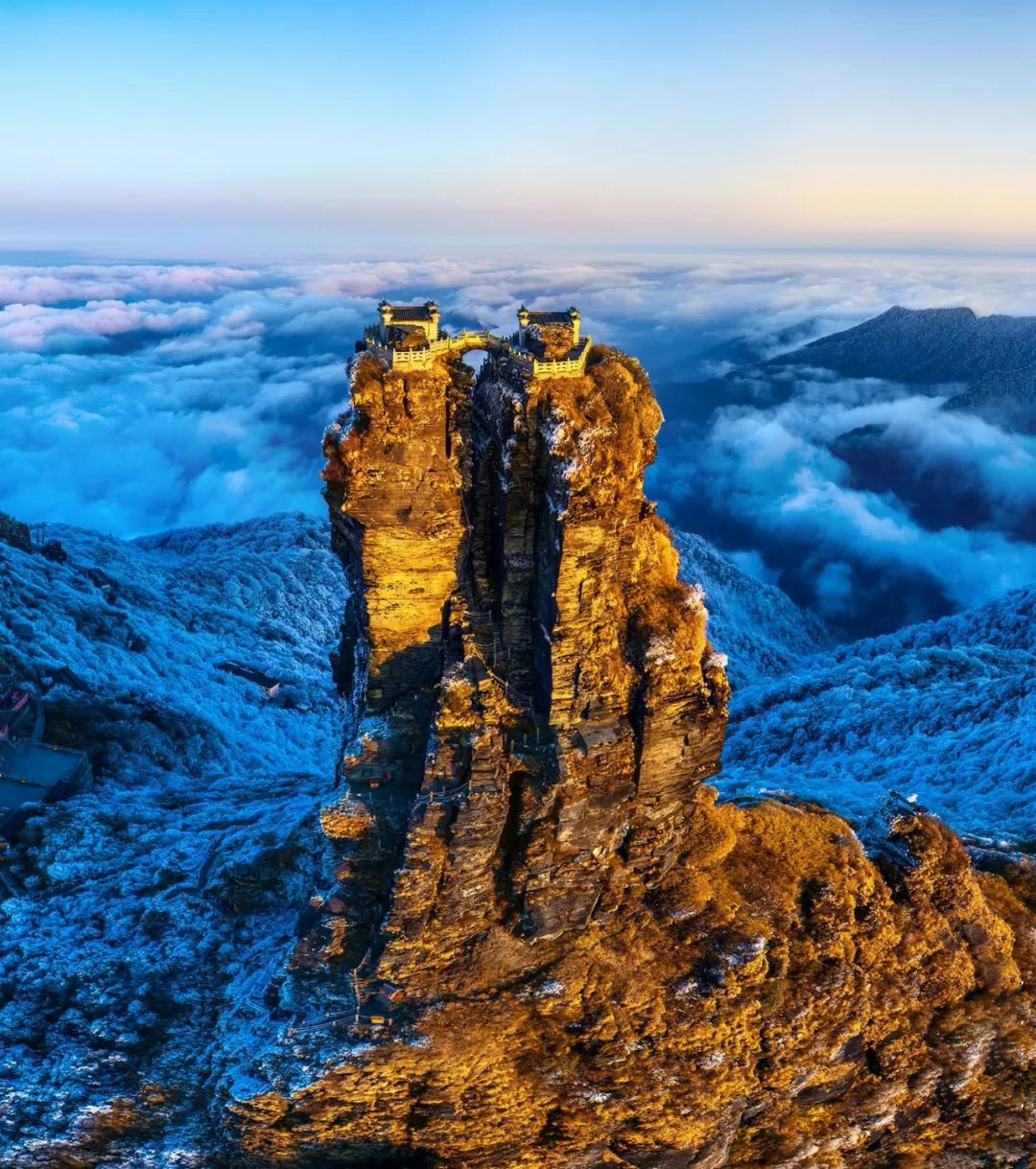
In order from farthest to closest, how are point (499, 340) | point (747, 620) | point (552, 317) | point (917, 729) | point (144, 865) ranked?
1. point (747, 620)
2. point (917, 729)
3. point (144, 865)
4. point (499, 340)
5. point (552, 317)

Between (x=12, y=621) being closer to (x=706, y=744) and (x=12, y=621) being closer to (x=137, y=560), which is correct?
(x=137, y=560)

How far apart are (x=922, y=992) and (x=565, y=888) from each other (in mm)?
16809

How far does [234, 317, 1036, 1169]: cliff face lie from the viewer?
32594 mm

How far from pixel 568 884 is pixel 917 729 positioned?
165 feet

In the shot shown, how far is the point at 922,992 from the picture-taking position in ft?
126

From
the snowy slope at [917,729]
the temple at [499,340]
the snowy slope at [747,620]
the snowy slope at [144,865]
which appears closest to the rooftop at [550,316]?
the temple at [499,340]

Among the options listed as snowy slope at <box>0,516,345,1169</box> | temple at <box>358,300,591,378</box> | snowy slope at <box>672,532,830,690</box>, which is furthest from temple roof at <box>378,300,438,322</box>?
snowy slope at <box>672,532,830,690</box>

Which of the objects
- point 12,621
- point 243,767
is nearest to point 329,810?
point 243,767

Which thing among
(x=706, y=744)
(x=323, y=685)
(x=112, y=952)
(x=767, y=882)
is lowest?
(x=323, y=685)

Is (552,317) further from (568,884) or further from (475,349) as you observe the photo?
(568,884)

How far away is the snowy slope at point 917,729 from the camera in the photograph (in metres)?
57.6

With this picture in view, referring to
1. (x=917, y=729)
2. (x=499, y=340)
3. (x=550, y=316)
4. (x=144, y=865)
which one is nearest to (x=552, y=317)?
(x=550, y=316)

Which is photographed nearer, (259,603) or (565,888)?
(565,888)

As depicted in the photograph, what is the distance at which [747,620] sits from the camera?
470ft
